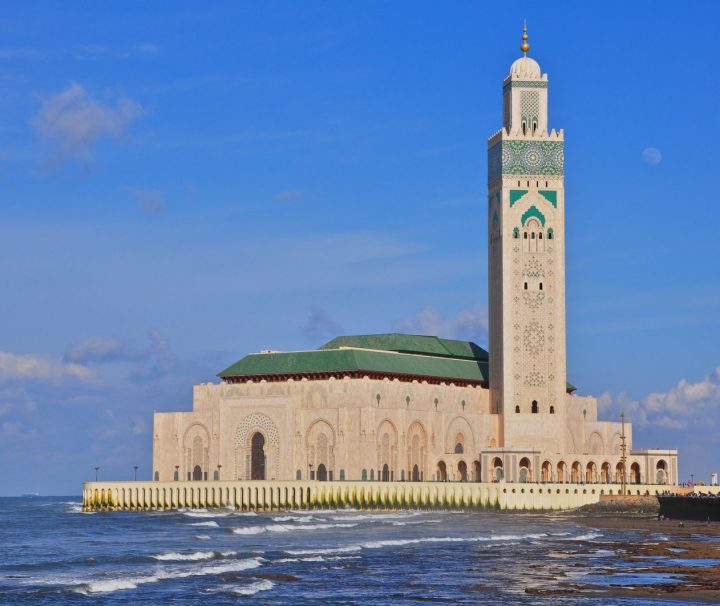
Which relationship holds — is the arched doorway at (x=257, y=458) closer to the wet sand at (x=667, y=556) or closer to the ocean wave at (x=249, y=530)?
the wet sand at (x=667, y=556)

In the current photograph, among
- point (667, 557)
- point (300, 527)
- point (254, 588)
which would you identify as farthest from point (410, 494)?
point (254, 588)

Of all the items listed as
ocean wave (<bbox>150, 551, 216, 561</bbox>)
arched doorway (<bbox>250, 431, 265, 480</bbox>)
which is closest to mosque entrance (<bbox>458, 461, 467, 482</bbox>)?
arched doorway (<bbox>250, 431, 265, 480</bbox>)

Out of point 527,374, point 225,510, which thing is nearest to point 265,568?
point 225,510

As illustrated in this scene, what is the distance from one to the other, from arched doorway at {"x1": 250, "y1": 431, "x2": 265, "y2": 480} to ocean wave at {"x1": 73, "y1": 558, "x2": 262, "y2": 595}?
195 feet

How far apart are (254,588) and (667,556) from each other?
19.3 m

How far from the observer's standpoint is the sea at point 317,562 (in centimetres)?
4722

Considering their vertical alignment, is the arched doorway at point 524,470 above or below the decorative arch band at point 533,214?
below

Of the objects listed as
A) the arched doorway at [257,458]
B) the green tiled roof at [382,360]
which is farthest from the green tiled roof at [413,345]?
the arched doorway at [257,458]

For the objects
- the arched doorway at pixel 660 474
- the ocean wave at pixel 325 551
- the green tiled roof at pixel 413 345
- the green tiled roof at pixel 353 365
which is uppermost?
the green tiled roof at pixel 413 345

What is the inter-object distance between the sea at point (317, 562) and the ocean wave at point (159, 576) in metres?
0.05

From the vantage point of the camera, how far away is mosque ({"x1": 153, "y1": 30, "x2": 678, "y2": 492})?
11656cm

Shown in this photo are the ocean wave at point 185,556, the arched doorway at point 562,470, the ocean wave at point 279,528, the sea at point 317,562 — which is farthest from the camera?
the arched doorway at point 562,470

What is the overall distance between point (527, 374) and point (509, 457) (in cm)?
778

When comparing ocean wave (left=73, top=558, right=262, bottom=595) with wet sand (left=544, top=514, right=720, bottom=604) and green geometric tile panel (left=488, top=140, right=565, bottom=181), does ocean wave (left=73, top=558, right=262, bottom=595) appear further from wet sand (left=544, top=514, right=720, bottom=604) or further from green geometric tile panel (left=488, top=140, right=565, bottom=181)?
green geometric tile panel (left=488, top=140, right=565, bottom=181)
